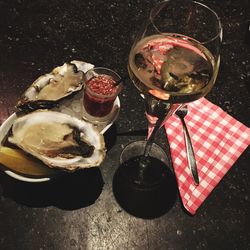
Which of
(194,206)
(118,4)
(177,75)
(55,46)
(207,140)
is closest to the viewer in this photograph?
(177,75)

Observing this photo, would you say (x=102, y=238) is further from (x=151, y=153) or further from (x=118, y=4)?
(x=118, y=4)

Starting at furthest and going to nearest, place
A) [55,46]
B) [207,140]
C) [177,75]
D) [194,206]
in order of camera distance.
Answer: [55,46] < [207,140] < [194,206] < [177,75]

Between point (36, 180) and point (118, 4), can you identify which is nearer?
point (36, 180)

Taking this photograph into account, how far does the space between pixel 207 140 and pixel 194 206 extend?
18 cm

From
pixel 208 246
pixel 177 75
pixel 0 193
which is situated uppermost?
pixel 177 75

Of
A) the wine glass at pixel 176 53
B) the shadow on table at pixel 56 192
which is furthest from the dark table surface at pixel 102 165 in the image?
the wine glass at pixel 176 53

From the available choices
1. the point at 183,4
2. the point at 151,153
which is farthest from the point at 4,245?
the point at 183,4

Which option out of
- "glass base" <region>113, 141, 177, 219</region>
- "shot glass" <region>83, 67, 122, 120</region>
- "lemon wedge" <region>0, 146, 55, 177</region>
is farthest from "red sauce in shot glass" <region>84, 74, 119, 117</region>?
"lemon wedge" <region>0, 146, 55, 177</region>

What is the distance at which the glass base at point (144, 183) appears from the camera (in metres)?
0.81

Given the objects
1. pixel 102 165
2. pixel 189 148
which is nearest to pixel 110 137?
pixel 102 165

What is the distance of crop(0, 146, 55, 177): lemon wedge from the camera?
0.72 m

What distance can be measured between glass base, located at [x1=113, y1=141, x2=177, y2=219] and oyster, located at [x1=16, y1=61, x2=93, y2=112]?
0.19 meters

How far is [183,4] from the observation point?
746mm

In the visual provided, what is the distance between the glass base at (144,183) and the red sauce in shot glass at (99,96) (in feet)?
0.35
